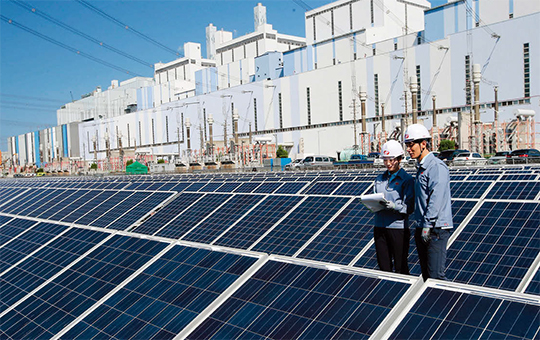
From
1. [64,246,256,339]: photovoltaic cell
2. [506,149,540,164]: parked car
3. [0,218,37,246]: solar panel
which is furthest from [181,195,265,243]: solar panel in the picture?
[506,149,540,164]: parked car

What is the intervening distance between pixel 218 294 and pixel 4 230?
27.5 ft

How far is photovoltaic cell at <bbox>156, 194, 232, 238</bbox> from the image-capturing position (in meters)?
8.50

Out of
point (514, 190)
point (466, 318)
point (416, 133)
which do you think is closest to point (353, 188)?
point (514, 190)

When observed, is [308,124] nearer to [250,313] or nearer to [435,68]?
[435,68]

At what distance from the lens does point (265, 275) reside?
14.8 ft

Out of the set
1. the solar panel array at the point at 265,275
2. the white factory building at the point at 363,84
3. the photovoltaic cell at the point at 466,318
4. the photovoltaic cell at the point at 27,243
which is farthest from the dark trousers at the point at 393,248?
the white factory building at the point at 363,84

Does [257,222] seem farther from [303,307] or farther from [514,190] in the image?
[514,190]

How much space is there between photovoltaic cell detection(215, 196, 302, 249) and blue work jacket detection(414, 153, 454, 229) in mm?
3321

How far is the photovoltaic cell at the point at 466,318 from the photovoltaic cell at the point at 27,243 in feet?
22.8

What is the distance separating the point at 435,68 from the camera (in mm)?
61719

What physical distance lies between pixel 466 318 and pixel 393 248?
187cm

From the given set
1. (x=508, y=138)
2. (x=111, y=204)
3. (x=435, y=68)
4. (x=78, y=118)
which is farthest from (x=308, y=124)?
(x=78, y=118)

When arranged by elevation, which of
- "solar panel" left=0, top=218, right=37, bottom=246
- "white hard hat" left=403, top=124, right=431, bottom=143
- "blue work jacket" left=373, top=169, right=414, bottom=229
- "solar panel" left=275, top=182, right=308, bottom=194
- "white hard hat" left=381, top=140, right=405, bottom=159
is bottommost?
Answer: "solar panel" left=0, top=218, right=37, bottom=246

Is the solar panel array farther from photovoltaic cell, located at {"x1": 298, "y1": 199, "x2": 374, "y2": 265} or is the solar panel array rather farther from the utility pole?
the utility pole
